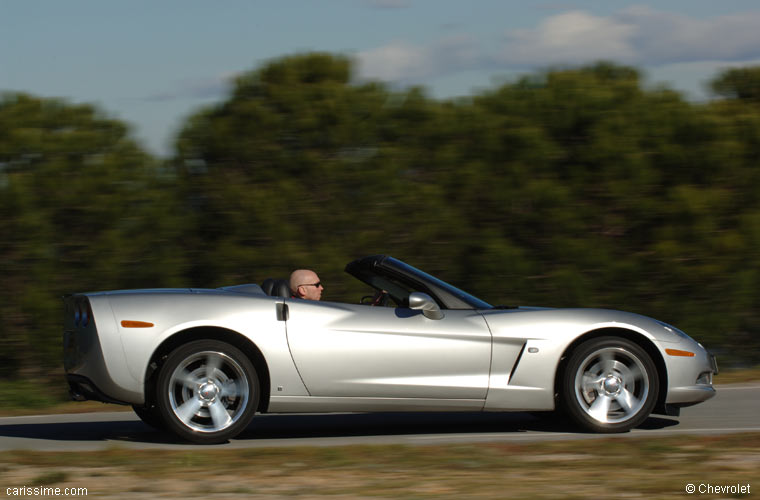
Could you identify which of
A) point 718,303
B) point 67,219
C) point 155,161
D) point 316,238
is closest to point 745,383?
point 718,303

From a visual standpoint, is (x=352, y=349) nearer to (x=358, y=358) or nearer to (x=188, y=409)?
(x=358, y=358)

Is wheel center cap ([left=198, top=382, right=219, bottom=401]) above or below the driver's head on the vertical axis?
below

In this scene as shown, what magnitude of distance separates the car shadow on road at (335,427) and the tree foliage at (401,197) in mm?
3756

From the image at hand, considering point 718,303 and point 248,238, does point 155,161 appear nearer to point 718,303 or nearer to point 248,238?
point 248,238

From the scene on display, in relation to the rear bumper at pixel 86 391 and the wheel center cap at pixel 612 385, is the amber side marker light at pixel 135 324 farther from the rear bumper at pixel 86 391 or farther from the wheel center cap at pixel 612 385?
the wheel center cap at pixel 612 385

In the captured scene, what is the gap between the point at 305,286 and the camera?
750 cm

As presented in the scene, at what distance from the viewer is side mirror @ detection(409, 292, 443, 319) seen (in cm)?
704

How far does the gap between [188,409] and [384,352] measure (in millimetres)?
1355

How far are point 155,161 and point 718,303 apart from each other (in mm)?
7155

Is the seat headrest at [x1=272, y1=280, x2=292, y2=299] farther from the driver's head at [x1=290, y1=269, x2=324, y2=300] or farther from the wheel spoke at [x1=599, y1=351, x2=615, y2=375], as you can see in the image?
the wheel spoke at [x1=599, y1=351, x2=615, y2=375]

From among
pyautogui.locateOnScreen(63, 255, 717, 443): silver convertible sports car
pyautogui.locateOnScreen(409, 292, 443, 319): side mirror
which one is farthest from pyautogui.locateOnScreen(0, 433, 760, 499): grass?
pyautogui.locateOnScreen(409, 292, 443, 319): side mirror

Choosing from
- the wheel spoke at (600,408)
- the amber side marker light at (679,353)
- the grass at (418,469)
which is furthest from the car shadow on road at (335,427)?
the grass at (418,469)

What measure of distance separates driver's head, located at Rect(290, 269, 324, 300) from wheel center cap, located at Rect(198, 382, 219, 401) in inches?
37.9

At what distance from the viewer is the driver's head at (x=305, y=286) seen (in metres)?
7.48
